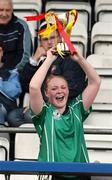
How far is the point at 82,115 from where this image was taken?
14.5 ft

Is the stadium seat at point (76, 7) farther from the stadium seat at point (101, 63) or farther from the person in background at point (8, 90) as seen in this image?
the person in background at point (8, 90)

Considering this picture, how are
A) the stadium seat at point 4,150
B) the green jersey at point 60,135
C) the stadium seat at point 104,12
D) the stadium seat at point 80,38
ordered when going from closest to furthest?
1. the green jersey at point 60,135
2. the stadium seat at point 4,150
3. the stadium seat at point 80,38
4. the stadium seat at point 104,12

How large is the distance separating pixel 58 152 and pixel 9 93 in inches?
66.1

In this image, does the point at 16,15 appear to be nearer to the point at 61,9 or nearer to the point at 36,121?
the point at 61,9

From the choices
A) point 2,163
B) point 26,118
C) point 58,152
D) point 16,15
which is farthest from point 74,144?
point 16,15

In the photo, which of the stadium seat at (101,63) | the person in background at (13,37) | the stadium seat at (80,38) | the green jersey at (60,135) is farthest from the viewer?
the stadium seat at (80,38)

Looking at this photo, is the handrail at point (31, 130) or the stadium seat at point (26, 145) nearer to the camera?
the handrail at point (31, 130)

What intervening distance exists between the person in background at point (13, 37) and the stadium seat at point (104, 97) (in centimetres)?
75

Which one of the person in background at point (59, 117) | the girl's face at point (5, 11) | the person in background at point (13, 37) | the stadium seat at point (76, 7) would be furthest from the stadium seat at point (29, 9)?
the person in background at point (59, 117)

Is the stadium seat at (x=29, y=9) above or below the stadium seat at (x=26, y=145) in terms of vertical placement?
above

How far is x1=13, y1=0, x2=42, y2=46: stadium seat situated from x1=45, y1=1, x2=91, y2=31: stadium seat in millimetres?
120

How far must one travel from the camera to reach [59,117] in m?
4.29

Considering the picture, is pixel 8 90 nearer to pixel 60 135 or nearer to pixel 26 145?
pixel 26 145

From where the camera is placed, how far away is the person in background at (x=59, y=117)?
13.8 feet
